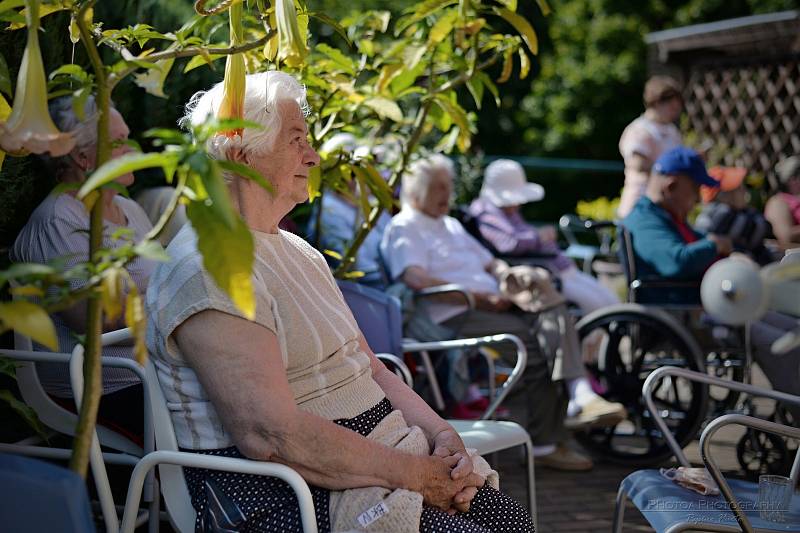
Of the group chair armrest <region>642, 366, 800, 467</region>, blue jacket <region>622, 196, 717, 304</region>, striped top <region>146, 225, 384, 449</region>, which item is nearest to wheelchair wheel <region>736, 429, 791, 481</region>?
blue jacket <region>622, 196, 717, 304</region>

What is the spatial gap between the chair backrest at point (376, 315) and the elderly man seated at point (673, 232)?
1449 mm

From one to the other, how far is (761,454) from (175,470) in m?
2.71

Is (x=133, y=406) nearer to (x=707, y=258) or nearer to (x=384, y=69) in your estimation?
(x=384, y=69)

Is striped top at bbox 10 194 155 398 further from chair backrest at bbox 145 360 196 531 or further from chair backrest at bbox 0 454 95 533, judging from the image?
chair backrest at bbox 0 454 95 533

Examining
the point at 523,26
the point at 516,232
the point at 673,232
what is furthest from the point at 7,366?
the point at 516,232

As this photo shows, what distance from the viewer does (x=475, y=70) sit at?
3.07 m

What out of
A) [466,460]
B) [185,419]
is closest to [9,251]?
[185,419]

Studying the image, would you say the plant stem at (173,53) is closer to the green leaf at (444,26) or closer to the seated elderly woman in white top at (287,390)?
the seated elderly woman in white top at (287,390)

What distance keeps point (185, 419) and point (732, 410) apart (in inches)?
116

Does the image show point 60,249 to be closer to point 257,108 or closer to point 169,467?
point 257,108

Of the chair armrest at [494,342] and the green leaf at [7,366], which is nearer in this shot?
the green leaf at [7,366]

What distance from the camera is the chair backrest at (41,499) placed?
4.03 feet

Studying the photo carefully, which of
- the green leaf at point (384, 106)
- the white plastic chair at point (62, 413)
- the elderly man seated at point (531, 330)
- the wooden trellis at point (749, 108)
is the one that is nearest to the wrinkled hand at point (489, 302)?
the elderly man seated at point (531, 330)

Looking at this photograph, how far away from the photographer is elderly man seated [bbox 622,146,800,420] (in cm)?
414
